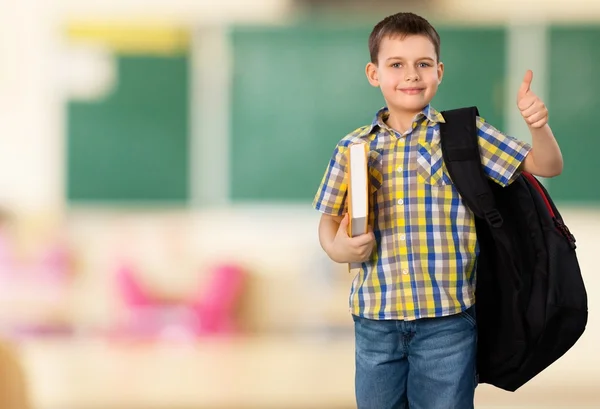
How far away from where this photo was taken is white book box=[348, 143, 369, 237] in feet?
5.20

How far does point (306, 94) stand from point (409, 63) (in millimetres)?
3518

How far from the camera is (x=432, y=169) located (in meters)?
1.67

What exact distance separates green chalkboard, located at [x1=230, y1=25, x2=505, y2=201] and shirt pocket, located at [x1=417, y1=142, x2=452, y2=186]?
3.42m

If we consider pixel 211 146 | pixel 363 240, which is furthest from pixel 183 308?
pixel 363 240

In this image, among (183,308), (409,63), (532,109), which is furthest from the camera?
(183,308)

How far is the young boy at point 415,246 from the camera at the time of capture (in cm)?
165

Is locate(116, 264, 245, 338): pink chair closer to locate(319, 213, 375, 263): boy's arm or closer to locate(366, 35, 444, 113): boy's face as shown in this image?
locate(319, 213, 375, 263): boy's arm

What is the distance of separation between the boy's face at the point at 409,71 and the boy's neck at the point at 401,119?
2cm

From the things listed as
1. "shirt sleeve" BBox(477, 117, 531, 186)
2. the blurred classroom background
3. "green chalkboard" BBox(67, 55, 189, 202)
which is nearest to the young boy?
"shirt sleeve" BBox(477, 117, 531, 186)

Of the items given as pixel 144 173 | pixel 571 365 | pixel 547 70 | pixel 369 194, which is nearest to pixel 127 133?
pixel 144 173

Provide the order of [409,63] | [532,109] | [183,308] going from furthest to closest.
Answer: [183,308], [409,63], [532,109]

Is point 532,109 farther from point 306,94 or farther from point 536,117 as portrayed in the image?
point 306,94

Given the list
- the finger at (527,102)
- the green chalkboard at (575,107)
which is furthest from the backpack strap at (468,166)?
the green chalkboard at (575,107)

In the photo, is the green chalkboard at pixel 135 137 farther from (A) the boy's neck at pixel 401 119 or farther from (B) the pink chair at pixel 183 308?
(A) the boy's neck at pixel 401 119
